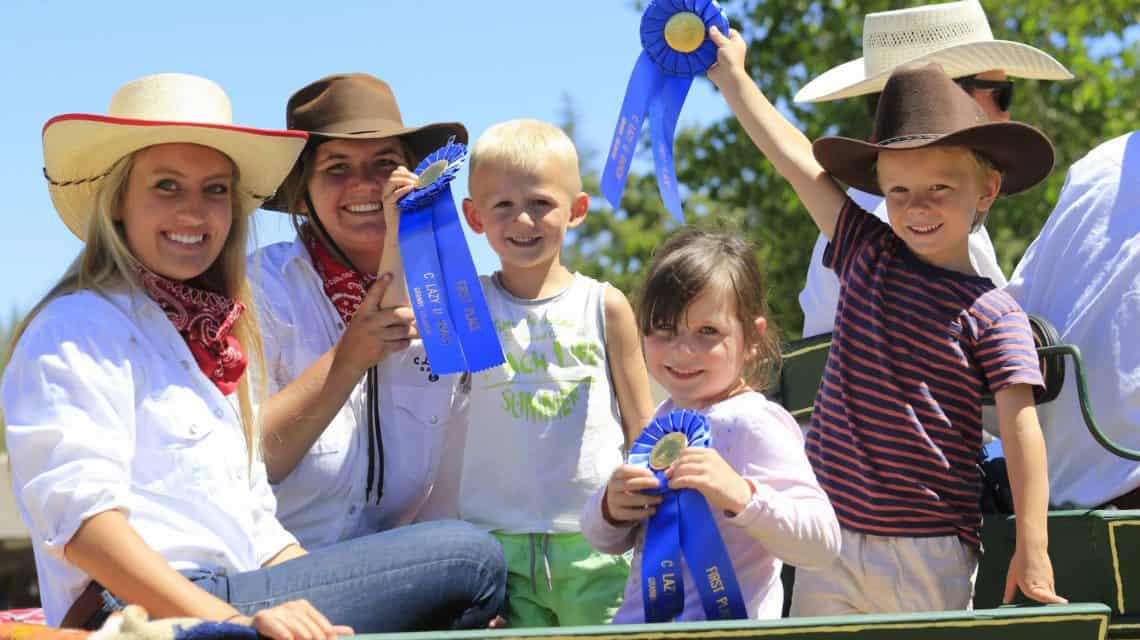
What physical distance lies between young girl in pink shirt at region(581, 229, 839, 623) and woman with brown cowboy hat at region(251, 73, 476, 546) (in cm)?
78

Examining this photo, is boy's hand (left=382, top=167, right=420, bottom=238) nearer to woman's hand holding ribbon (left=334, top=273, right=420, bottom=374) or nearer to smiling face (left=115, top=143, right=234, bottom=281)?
woman's hand holding ribbon (left=334, top=273, right=420, bottom=374)

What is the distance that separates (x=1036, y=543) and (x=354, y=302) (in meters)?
1.83

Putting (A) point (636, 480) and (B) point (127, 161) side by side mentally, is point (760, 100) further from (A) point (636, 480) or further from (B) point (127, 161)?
(B) point (127, 161)

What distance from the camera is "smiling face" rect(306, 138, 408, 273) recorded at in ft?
12.8

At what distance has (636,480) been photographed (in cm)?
278

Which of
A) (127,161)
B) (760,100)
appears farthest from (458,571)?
(760,100)

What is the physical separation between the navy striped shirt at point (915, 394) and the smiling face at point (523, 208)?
2.64 feet

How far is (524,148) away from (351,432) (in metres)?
0.84

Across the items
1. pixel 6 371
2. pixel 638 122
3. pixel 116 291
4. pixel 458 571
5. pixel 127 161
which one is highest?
pixel 638 122

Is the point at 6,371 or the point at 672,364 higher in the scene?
the point at 672,364

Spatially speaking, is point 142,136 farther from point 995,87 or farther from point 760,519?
point 995,87

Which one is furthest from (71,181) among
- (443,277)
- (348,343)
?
(443,277)

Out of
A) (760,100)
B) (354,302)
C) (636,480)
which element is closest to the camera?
(636,480)

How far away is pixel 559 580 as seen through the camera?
140 inches
